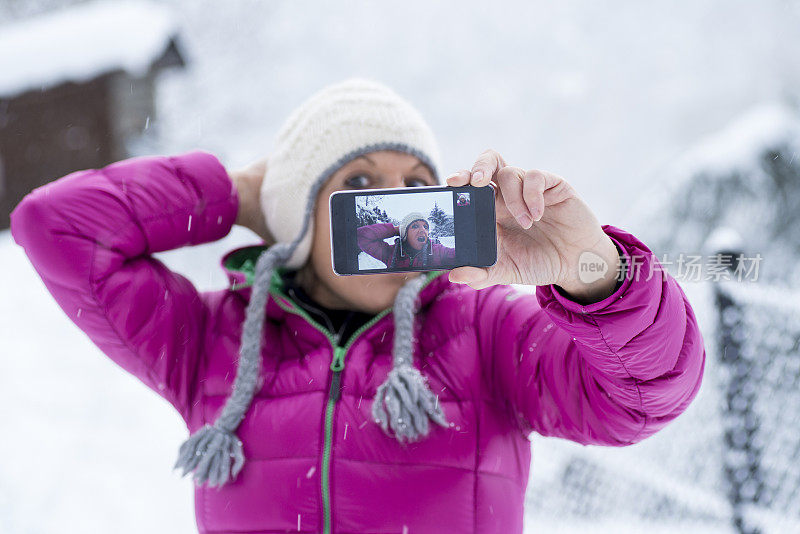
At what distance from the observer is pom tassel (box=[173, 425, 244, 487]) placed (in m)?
1.24

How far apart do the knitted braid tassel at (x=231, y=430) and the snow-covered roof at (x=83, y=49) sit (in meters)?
5.11

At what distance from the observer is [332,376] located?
4.24 feet

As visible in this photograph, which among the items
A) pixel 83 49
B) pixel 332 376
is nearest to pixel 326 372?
pixel 332 376

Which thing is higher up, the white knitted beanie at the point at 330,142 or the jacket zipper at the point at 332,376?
the white knitted beanie at the point at 330,142

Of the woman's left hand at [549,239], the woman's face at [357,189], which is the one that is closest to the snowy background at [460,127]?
the woman's face at [357,189]

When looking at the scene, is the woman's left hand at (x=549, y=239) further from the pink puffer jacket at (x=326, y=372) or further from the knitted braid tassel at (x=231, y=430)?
the knitted braid tassel at (x=231, y=430)

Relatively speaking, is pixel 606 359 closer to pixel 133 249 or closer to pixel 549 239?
pixel 549 239

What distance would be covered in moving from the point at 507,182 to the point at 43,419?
9.54 feet

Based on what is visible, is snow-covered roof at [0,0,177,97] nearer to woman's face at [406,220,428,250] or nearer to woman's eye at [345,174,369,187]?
woman's eye at [345,174,369,187]

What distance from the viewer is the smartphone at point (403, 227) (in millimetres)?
1064

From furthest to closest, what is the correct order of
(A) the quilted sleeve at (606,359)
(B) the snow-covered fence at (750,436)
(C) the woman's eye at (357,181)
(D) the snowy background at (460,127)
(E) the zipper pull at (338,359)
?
(D) the snowy background at (460,127) → (B) the snow-covered fence at (750,436) → (C) the woman's eye at (357,181) → (E) the zipper pull at (338,359) → (A) the quilted sleeve at (606,359)

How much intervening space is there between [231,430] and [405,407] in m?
0.38

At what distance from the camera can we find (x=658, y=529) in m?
2.48

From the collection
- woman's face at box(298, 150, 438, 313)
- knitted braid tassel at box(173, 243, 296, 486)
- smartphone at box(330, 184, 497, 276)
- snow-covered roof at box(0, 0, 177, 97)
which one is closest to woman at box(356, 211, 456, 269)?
smartphone at box(330, 184, 497, 276)
